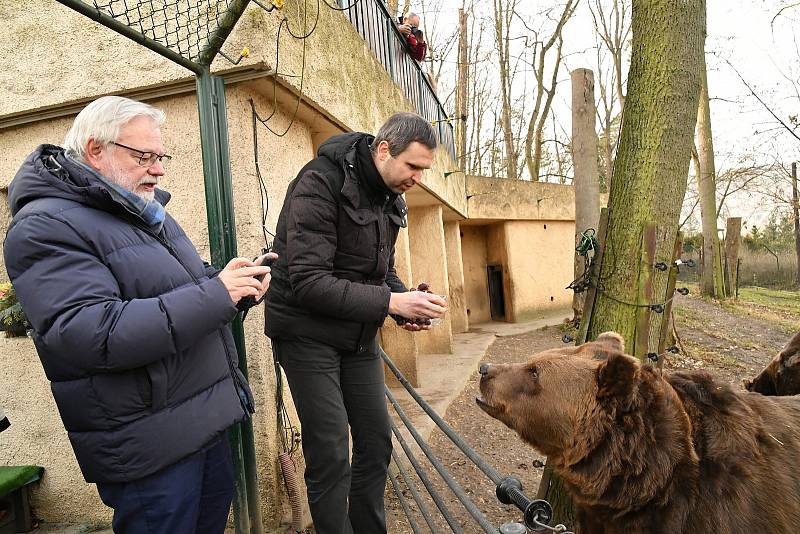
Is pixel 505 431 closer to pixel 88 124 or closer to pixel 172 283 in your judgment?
pixel 172 283

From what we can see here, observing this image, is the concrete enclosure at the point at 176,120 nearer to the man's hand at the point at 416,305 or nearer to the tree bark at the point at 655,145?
the man's hand at the point at 416,305

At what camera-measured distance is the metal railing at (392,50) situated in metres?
5.04

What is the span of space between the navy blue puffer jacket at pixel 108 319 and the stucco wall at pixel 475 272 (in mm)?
13241

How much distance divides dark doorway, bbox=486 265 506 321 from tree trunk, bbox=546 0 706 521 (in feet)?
39.1

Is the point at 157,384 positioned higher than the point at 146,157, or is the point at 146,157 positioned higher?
the point at 146,157

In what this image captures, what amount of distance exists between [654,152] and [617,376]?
1583 millimetres

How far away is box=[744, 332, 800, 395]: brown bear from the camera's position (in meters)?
3.22

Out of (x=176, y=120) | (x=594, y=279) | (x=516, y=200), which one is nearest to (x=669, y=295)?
(x=594, y=279)

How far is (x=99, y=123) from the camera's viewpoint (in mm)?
1738

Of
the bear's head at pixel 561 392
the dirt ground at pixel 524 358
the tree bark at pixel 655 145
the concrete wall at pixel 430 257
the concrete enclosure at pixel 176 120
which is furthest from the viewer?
the concrete wall at pixel 430 257

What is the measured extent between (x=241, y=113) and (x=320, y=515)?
2.20 m

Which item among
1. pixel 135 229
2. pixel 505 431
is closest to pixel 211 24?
pixel 135 229

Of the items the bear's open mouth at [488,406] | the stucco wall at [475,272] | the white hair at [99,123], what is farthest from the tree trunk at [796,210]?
the white hair at [99,123]

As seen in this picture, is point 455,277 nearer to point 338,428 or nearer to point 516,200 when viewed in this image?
point 516,200
